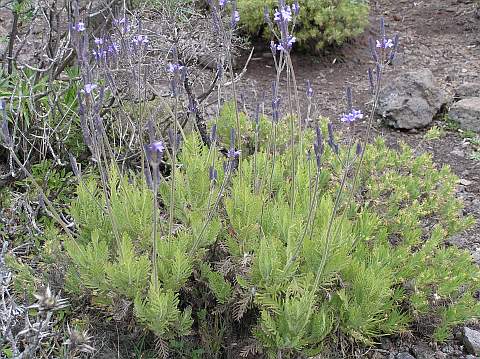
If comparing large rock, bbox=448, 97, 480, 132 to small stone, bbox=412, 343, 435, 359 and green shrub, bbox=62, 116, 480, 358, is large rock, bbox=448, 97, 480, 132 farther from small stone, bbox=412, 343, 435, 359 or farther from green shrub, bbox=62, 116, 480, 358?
small stone, bbox=412, 343, 435, 359

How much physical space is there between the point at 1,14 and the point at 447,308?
590 cm

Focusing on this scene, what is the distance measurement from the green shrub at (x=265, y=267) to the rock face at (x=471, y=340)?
127 millimetres

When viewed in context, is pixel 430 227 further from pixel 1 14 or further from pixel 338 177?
pixel 1 14

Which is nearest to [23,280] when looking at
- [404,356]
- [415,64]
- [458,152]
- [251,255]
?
[251,255]

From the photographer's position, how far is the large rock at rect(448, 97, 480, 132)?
5.05 metres

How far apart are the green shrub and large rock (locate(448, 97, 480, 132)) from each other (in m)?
2.27

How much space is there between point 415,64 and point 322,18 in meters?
1.15

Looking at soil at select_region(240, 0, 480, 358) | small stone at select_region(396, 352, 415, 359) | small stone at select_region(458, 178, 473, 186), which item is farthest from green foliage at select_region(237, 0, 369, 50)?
small stone at select_region(396, 352, 415, 359)

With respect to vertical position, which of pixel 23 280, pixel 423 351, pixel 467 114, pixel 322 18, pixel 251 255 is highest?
pixel 322 18

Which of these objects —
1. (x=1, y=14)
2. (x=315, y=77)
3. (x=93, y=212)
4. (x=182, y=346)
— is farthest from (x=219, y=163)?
(x=1, y=14)

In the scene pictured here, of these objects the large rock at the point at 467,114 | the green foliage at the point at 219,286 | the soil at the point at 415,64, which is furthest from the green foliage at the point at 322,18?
the green foliage at the point at 219,286

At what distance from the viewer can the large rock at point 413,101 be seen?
5.14 m

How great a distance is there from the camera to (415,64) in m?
6.47

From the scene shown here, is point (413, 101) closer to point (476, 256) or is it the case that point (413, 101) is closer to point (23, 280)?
point (476, 256)
